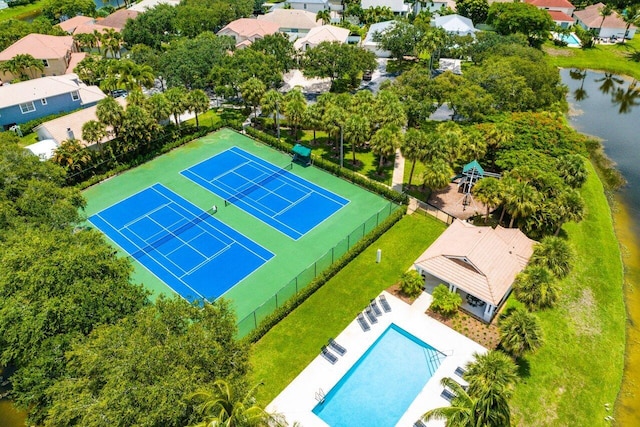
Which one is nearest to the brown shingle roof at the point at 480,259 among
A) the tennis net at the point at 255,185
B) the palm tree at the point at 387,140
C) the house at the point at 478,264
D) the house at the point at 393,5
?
the house at the point at 478,264

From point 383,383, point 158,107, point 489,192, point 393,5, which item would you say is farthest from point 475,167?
point 393,5

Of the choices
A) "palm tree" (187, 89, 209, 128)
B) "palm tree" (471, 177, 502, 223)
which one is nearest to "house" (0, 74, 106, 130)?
"palm tree" (187, 89, 209, 128)

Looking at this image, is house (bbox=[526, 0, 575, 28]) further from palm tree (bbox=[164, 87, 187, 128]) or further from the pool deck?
the pool deck

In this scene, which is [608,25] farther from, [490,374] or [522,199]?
[490,374]

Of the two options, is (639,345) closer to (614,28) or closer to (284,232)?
(284,232)

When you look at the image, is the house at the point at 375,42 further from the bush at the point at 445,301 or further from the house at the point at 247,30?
the bush at the point at 445,301

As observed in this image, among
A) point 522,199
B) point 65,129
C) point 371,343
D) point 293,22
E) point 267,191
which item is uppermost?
point 293,22
